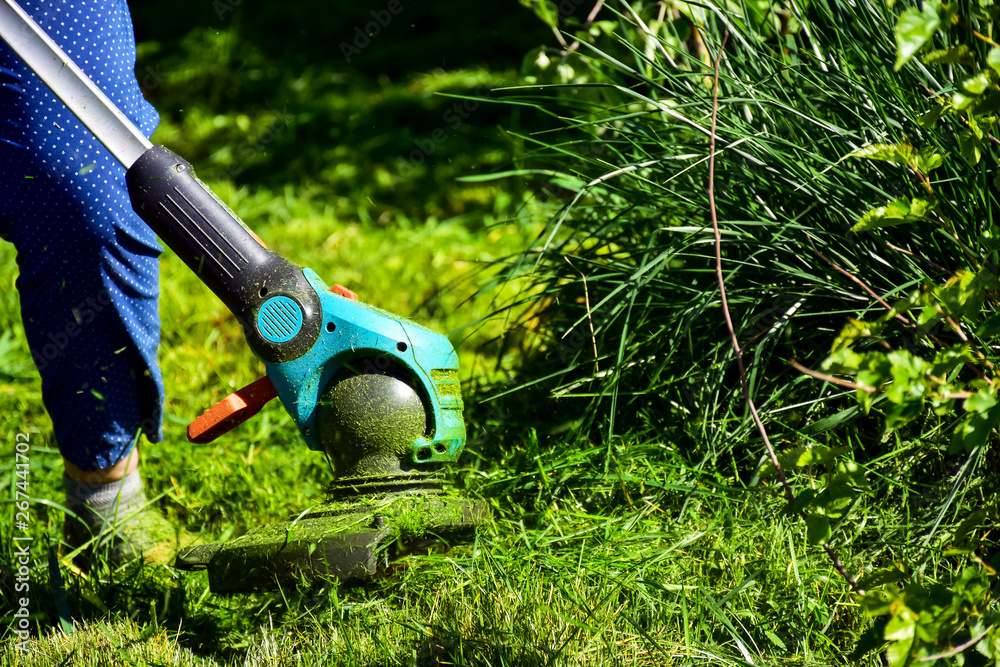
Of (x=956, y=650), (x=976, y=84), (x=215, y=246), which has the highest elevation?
(x=215, y=246)

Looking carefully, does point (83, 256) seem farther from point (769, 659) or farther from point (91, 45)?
point (769, 659)

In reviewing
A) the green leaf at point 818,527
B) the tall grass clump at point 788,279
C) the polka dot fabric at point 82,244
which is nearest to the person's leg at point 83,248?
the polka dot fabric at point 82,244

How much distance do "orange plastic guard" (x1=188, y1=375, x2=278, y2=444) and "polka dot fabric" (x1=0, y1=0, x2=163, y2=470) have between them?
0.86 ft

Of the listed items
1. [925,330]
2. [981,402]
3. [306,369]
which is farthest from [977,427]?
[306,369]

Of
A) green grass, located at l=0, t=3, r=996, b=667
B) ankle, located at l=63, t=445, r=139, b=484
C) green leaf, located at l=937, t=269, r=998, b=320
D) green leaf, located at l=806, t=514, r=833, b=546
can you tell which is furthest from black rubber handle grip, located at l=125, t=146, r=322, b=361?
green leaf, located at l=937, t=269, r=998, b=320

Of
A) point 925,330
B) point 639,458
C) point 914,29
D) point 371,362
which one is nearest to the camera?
point 914,29

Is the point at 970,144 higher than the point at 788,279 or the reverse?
higher

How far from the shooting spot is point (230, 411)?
152 centimetres

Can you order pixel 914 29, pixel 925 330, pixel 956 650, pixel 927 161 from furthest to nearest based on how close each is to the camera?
pixel 925 330, pixel 927 161, pixel 956 650, pixel 914 29

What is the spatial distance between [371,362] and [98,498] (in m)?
0.73

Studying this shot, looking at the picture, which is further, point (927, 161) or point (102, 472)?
point (102, 472)

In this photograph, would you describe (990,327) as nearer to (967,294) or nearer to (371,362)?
(967,294)

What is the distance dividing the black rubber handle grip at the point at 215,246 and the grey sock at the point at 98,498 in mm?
573

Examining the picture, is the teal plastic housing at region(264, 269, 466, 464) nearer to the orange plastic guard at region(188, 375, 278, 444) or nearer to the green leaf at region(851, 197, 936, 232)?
the orange plastic guard at region(188, 375, 278, 444)
